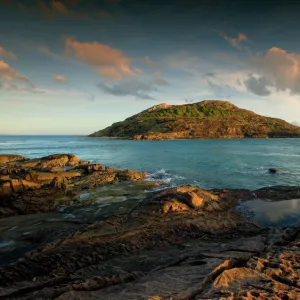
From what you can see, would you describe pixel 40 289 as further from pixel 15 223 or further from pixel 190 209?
pixel 190 209

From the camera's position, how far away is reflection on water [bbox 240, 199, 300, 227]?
601 inches

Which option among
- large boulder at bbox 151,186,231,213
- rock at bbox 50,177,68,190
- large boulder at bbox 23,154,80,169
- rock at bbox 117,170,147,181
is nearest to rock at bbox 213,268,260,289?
large boulder at bbox 151,186,231,213

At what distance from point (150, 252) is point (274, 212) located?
9.66 meters

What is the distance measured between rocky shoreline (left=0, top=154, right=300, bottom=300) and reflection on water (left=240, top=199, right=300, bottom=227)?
102 centimetres

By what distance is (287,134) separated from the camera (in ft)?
653

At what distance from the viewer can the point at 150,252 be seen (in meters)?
10.8

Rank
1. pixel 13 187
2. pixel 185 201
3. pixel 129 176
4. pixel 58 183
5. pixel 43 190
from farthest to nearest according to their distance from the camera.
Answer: pixel 129 176 → pixel 58 183 → pixel 13 187 → pixel 43 190 → pixel 185 201

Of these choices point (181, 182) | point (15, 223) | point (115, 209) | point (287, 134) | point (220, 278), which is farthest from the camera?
point (287, 134)

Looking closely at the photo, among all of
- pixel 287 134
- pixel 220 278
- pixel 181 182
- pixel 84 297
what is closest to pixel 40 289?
pixel 84 297

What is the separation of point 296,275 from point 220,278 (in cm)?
227

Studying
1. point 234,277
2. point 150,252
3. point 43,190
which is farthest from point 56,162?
point 234,277

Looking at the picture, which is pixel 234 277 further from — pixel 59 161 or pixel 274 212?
pixel 59 161

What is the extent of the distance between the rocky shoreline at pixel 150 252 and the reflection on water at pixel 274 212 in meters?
1.02

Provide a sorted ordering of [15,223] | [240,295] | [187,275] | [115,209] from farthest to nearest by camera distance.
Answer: [115,209] → [15,223] → [187,275] → [240,295]
